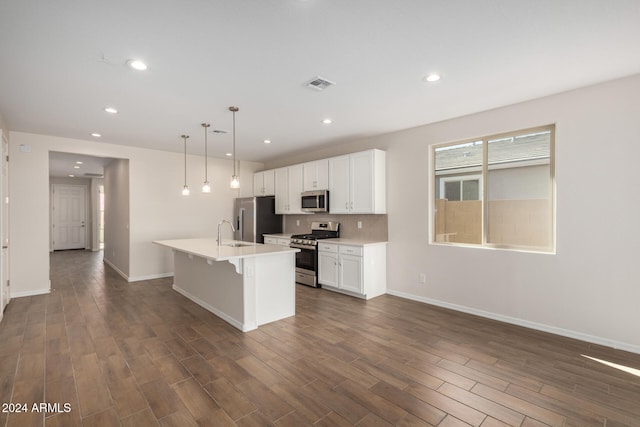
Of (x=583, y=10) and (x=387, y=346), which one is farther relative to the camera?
(x=387, y=346)

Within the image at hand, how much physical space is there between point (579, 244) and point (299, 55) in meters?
3.29

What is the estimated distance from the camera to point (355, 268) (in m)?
4.63

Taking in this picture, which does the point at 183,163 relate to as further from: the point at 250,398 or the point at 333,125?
the point at 250,398

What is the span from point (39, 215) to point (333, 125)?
4774mm

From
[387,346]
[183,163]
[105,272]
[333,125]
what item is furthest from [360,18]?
[105,272]

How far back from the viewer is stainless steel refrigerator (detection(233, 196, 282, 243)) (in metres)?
6.52

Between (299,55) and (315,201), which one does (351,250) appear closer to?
(315,201)

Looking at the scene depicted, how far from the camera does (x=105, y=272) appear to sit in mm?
6641

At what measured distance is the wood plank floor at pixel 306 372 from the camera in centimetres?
200

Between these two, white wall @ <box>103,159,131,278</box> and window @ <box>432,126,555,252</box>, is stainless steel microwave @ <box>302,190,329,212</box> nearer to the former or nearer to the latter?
window @ <box>432,126,555,252</box>

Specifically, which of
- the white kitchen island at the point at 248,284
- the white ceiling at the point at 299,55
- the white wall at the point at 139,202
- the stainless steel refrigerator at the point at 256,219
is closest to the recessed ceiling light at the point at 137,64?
the white ceiling at the point at 299,55

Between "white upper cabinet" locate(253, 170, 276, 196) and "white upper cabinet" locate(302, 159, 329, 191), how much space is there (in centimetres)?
112

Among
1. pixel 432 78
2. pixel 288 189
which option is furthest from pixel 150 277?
pixel 432 78

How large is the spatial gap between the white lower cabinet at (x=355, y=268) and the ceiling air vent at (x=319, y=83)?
2.37 meters
